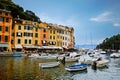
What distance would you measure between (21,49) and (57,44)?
2025 centimetres

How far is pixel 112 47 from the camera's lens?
6747 inches

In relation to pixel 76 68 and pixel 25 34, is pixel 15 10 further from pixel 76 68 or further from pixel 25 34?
pixel 76 68

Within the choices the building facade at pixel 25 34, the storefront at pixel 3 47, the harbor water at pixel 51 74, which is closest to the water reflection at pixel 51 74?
the harbor water at pixel 51 74

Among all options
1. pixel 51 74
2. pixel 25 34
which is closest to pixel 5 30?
pixel 25 34

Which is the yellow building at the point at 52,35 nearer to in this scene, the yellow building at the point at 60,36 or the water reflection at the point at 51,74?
the yellow building at the point at 60,36

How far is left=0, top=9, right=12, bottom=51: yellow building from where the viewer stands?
76.8 m

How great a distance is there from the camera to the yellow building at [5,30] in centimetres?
7675

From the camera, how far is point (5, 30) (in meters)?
78.1

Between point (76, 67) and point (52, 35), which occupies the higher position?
point (52, 35)

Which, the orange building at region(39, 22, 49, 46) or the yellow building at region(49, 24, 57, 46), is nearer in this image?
the orange building at region(39, 22, 49, 46)

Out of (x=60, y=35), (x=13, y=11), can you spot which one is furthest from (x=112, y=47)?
(x=13, y=11)

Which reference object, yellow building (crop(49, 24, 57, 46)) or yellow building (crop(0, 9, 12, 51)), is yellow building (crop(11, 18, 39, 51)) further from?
yellow building (crop(49, 24, 57, 46))

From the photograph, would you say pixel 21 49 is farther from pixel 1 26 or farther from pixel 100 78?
pixel 100 78

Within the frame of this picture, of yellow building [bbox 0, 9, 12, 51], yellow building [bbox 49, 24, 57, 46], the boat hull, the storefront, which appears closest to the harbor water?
the boat hull
